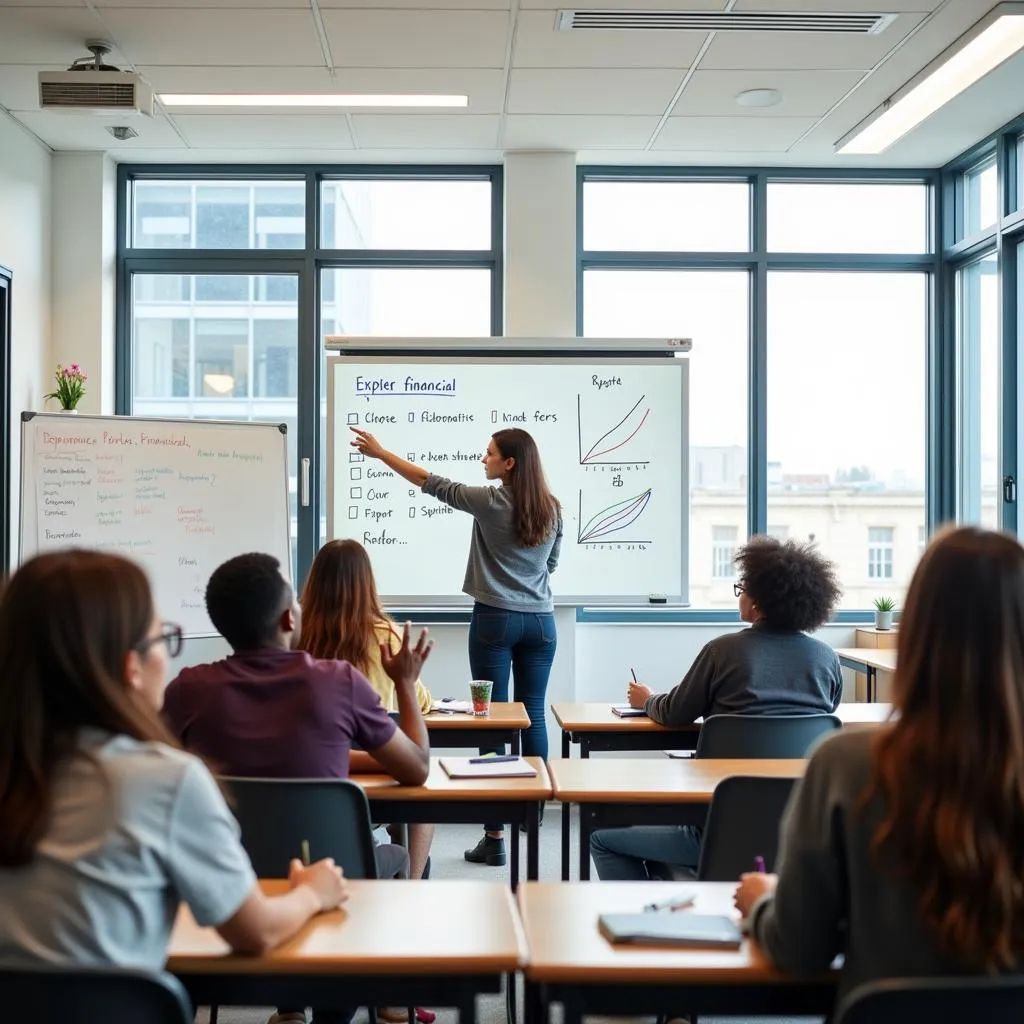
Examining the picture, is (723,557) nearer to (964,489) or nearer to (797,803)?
(964,489)

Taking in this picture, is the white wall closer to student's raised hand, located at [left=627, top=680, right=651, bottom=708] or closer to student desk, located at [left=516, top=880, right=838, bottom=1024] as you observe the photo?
student's raised hand, located at [left=627, top=680, right=651, bottom=708]

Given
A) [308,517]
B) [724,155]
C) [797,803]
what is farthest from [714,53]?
[797,803]

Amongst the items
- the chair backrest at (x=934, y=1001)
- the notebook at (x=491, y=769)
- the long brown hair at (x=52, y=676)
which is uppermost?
the long brown hair at (x=52, y=676)

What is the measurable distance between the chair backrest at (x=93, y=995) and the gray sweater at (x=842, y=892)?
0.74 meters

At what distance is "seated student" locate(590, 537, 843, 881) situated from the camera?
2.91 meters

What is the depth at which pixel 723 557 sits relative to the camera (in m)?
5.98

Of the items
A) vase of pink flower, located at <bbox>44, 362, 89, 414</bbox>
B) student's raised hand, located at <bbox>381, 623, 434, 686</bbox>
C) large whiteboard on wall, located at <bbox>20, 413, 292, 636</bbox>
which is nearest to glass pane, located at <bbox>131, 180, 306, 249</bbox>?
vase of pink flower, located at <bbox>44, 362, 89, 414</bbox>

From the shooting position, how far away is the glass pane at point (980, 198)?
17.9 feet

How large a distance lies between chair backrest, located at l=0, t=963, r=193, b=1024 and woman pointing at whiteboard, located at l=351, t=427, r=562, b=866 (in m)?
3.29

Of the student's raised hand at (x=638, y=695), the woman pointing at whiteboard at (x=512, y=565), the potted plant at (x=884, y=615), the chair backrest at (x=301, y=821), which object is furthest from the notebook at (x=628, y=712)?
the potted plant at (x=884, y=615)

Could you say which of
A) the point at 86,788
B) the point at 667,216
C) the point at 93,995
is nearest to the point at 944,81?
the point at 667,216

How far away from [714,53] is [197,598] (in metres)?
3.12

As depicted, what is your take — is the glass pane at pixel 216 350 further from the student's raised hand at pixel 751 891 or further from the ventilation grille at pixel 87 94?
the student's raised hand at pixel 751 891

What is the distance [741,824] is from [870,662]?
9.44 ft
